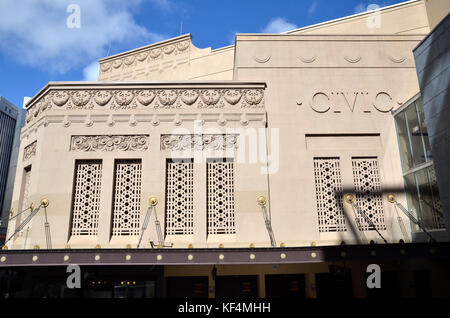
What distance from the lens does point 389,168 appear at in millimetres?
16000

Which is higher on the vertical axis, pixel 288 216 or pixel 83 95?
pixel 83 95

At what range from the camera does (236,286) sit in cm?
1535

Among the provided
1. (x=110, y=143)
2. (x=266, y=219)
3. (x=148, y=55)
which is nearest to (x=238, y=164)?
(x=266, y=219)

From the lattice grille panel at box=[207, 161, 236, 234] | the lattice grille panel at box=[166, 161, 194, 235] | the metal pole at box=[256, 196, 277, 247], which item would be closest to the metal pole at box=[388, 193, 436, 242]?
the metal pole at box=[256, 196, 277, 247]

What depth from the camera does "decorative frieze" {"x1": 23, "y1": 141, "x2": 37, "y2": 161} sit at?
1655 cm

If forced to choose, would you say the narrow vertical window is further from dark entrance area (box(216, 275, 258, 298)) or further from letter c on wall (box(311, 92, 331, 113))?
letter c on wall (box(311, 92, 331, 113))

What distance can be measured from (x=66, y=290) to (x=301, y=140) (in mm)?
11756

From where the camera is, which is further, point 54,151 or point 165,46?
point 165,46

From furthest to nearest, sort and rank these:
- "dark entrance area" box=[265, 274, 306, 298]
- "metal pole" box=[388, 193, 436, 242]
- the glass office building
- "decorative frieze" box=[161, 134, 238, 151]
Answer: "decorative frieze" box=[161, 134, 238, 151] < "dark entrance area" box=[265, 274, 306, 298] < the glass office building < "metal pole" box=[388, 193, 436, 242]

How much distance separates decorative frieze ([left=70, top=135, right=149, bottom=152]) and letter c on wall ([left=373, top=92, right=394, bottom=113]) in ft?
35.6

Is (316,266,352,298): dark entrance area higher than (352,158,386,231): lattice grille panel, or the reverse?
(352,158,386,231): lattice grille panel
